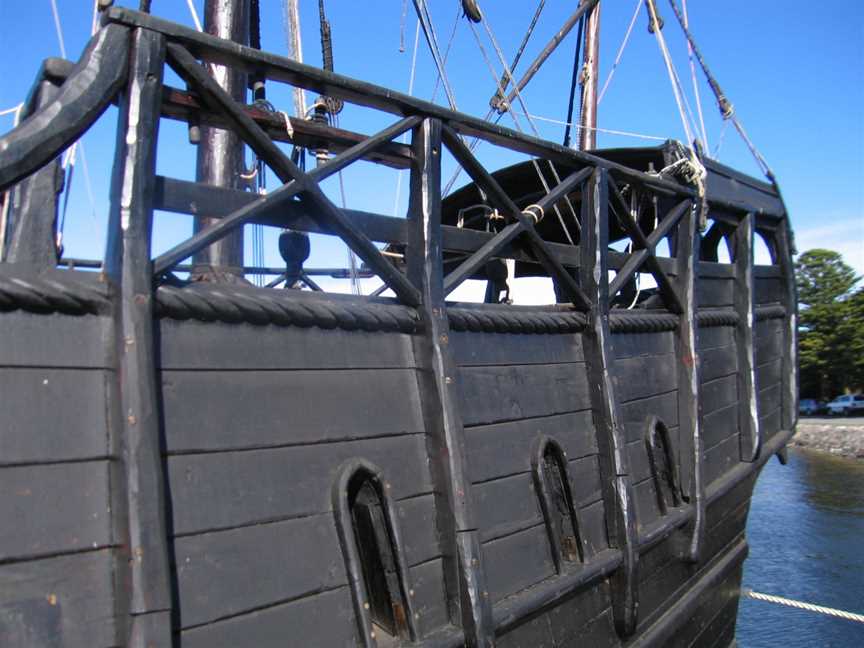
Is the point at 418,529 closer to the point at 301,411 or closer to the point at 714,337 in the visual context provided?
the point at 301,411

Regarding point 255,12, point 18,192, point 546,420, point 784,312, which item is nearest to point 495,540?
point 546,420

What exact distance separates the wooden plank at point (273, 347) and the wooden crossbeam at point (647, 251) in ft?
6.09

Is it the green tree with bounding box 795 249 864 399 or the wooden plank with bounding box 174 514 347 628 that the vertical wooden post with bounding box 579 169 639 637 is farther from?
the green tree with bounding box 795 249 864 399

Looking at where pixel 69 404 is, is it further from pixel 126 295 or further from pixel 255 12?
pixel 255 12

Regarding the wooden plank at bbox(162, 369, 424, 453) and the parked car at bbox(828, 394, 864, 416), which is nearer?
the wooden plank at bbox(162, 369, 424, 453)

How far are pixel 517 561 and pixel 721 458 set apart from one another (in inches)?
112

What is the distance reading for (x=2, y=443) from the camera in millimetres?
1721

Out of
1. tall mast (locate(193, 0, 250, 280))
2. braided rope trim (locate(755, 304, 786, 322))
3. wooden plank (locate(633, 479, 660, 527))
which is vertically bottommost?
wooden plank (locate(633, 479, 660, 527))

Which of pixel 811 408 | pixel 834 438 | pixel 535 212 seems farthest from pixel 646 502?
pixel 811 408

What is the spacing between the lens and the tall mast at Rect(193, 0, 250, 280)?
4.02 metres

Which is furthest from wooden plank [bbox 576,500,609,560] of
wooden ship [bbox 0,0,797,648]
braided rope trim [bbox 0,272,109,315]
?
braided rope trim [bbox 0,272,109,315]

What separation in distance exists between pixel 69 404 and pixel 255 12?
17.9ft

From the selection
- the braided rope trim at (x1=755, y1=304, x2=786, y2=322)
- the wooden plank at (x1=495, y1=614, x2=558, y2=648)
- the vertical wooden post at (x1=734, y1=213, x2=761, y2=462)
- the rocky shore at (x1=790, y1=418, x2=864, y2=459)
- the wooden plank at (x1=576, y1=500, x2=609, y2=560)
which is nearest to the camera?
the wooden plank at (x1=495, y1=614, x2=558, y2=648)

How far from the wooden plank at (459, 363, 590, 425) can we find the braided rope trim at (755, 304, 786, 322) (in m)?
3.12
